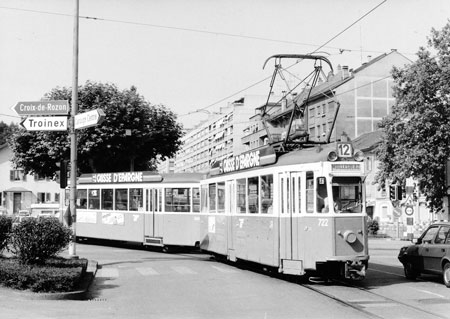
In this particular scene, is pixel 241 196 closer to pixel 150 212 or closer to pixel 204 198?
pixel 204 198

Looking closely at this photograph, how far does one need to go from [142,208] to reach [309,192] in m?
11.8

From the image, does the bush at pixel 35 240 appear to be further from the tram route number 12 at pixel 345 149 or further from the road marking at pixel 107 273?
the tram route number 12 at pixel 345 149

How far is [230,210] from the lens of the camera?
55.8 ft

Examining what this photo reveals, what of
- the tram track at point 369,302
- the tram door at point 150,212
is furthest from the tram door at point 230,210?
the tram door at point 150,212

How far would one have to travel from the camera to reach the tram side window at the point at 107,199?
83.3ft

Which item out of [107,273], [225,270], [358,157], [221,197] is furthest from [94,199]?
[358,157]

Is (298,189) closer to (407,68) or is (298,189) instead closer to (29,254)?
(29,254)

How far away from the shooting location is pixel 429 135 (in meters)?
35.3

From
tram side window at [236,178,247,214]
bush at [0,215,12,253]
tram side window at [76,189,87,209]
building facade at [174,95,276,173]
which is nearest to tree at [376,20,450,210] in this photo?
tram side window at [76,189,87,209]

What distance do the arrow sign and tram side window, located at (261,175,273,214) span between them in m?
4.72

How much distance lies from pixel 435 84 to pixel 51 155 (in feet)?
78.0

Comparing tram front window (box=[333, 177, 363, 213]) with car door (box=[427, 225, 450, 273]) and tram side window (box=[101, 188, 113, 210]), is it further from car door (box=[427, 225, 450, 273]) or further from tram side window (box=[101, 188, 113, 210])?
tram side window (box=[101, 188, 113, 210])

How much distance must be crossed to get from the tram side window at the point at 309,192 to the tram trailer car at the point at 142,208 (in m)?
8.96

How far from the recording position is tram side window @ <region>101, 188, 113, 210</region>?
25.4 m
